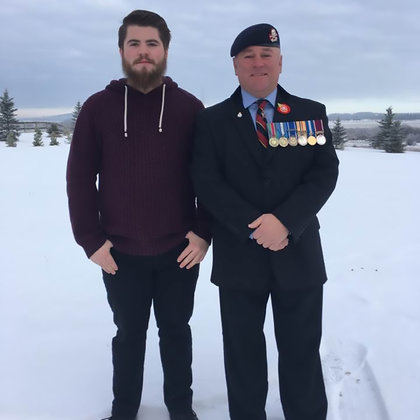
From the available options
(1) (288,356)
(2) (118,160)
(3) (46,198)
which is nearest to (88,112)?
(2) (118,160)

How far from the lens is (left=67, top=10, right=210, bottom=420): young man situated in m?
2.07

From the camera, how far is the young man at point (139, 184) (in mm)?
2070

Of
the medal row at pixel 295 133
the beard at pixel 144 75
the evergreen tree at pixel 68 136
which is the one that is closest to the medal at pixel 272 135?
the medal row at pixel 295 133

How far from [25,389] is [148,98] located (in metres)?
1.91

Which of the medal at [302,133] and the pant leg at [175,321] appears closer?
the medal at [302,133]

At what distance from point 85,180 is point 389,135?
28.7m

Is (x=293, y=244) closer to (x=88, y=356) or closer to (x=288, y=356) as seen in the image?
(x=288, y=356)

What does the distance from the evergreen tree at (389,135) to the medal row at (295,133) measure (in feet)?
85.1

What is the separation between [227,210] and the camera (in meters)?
1.90

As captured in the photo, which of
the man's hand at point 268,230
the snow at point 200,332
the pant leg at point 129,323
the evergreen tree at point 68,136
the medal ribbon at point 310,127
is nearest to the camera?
the man's hand at point 268,230

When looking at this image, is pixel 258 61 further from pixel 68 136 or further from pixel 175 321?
pixel 68 136

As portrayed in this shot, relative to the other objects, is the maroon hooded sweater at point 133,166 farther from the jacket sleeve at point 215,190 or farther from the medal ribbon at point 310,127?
the medal ribbon at point 310,127

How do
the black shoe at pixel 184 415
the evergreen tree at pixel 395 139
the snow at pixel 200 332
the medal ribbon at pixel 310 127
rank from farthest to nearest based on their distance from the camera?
the evergreen tree at pixel 395 139 < the snow at pixel 200 332 < the black shoe at pixel 184 415 < the medal ribbon at pixel 310 127

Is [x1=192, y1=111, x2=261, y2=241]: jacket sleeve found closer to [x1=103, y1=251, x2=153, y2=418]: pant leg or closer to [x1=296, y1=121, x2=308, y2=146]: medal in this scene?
[x1=296, y1=121, x2=308, y2=146]: medal
